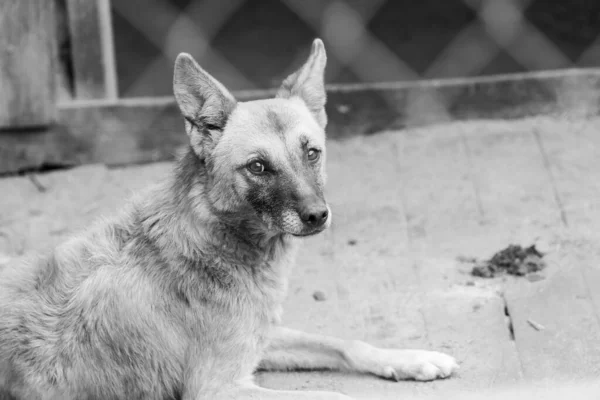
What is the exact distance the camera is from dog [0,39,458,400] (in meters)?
4.01

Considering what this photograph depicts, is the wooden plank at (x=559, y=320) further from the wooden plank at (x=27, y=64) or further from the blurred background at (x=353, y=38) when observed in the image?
the wooden plank at (x=27, y=64)

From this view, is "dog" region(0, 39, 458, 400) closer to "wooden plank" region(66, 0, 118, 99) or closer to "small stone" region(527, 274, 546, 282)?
"small stone" region(527, 274, 546, 282)

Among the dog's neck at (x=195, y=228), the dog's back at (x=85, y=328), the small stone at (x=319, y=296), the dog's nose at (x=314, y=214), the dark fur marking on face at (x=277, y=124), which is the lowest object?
the small stone at (x=319, y=296)

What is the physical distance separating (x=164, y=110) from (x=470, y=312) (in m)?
2.82

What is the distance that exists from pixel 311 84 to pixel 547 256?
174cm

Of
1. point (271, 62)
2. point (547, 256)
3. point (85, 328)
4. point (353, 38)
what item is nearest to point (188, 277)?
point (85, 328)

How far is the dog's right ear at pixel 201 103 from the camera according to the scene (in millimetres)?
4074

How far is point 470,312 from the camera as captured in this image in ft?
15.8

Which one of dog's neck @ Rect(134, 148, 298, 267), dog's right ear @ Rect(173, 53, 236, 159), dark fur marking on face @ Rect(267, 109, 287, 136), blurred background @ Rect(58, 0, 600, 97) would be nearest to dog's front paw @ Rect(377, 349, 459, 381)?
dog's neck @ Rect(134, 148, 298, 267)

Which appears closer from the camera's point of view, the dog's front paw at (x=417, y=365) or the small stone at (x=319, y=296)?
the dog's front paw at (x=417, y=365)

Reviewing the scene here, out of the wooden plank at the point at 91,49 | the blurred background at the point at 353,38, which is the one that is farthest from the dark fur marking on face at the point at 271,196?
the blurred background at the point at 353,38

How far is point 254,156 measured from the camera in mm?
4129

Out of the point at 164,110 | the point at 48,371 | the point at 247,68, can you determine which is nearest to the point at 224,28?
the point at 247,68

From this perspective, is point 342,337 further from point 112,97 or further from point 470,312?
point 112,97
